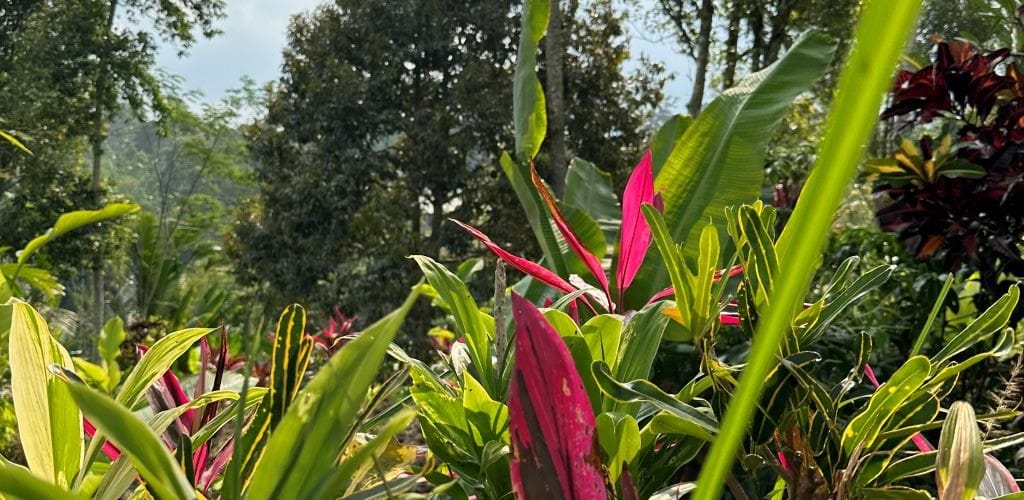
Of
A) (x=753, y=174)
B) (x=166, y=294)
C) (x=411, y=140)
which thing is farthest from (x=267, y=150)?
(x=753, y=174)

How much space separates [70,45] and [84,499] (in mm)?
9141

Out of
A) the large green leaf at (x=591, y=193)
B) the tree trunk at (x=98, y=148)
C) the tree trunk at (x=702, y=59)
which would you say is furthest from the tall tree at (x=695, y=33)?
the tree trunk at (x=98, y=148)

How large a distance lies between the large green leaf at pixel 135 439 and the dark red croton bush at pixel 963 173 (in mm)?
986

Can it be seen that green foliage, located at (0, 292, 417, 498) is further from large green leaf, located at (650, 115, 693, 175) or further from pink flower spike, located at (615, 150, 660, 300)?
large green leaf, located at (650, 115, 693, 175)

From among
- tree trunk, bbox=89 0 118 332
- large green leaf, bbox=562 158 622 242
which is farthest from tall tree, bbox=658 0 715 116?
tree trunk, bbox=89 0 118 332

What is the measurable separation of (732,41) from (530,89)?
5645 millimetres

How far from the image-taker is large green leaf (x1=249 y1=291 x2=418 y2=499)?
6.9 inches

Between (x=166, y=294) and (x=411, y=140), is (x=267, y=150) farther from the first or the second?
(x=166, y=294)

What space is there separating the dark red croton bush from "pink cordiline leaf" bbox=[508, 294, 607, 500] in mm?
869

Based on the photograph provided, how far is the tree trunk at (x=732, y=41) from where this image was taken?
5.91m

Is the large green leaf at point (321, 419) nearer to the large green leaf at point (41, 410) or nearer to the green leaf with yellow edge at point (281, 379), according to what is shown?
the green leaf with yellow edge at point (281, 379)

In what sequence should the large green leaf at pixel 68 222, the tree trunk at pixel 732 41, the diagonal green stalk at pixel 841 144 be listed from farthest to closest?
the tree trunk at pixel 732 41 → the large green leaf at pixel 68 222 → the diagonal green stalk at pixel 841 144

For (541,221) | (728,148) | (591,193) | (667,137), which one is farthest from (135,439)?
(591,193)

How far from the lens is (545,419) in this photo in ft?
0.78
